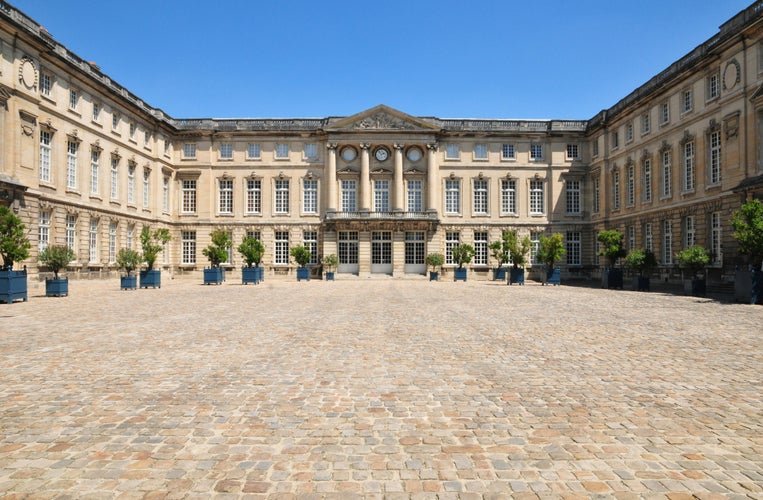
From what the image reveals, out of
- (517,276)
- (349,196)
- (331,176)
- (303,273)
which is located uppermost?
(331,176)

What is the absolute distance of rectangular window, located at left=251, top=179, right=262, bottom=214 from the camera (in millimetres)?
40906

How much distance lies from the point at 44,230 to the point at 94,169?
613 centimetres

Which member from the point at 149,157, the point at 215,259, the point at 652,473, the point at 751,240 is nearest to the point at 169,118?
the point at 149,157

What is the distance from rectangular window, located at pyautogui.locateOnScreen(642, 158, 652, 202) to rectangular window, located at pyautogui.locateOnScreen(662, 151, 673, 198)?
1.48m

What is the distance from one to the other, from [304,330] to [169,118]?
36.2 meters

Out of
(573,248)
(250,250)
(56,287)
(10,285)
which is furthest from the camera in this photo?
(573,248)

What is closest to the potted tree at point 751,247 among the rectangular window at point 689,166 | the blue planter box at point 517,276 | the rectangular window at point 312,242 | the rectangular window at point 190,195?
the rectangular window at point 689,166

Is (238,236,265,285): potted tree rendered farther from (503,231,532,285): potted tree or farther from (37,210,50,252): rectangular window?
(503,231,532,285): potted tree

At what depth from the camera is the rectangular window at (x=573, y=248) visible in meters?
39.9

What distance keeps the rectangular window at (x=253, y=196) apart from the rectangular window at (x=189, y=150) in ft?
17.0

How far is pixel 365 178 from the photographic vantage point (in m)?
39.8

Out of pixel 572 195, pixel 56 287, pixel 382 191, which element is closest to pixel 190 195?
pixel 382 191

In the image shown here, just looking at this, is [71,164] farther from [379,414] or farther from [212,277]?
[379,414]

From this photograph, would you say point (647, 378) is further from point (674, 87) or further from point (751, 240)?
point (674, 87)
